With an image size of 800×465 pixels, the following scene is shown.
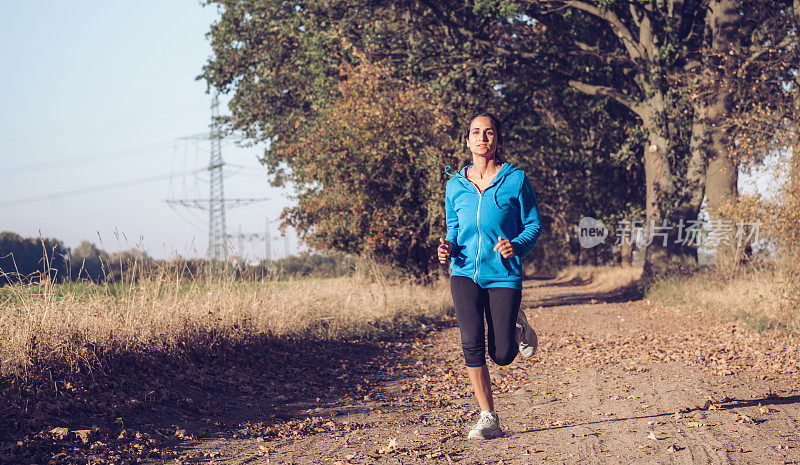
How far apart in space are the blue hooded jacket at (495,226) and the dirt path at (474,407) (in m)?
1.40

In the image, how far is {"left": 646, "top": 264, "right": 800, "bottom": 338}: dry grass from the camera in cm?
1062

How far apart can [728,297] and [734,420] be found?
29.9 feet

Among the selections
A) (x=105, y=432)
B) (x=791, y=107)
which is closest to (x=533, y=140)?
(x=791, y=107)

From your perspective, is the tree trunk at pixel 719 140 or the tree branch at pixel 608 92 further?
the tree branch at pixel 608 92

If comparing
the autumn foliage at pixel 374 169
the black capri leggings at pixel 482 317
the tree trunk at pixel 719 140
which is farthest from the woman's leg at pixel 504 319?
the tree trunk at pixel 719 140

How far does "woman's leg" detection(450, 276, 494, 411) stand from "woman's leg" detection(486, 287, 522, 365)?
10 centimetres

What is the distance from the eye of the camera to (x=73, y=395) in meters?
6.07

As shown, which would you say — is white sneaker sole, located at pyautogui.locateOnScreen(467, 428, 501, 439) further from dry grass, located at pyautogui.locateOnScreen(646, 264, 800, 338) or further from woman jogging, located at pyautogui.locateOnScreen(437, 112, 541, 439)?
dry grass, located at pyautogui.locateOnScreen(646, 264, 800, 338)

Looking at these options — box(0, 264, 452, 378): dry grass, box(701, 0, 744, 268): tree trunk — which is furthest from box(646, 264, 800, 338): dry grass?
box(0, 264, 452, 378): dry grass

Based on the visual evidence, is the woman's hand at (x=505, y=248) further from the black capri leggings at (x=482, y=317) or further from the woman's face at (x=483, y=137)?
the woman's face at (x=483, y=137)

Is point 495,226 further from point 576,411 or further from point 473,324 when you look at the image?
point 576,411

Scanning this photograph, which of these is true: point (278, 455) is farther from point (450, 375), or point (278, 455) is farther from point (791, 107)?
point (791, 107)

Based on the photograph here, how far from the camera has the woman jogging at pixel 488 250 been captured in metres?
5.20

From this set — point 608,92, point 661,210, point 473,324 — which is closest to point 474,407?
point 473,324
